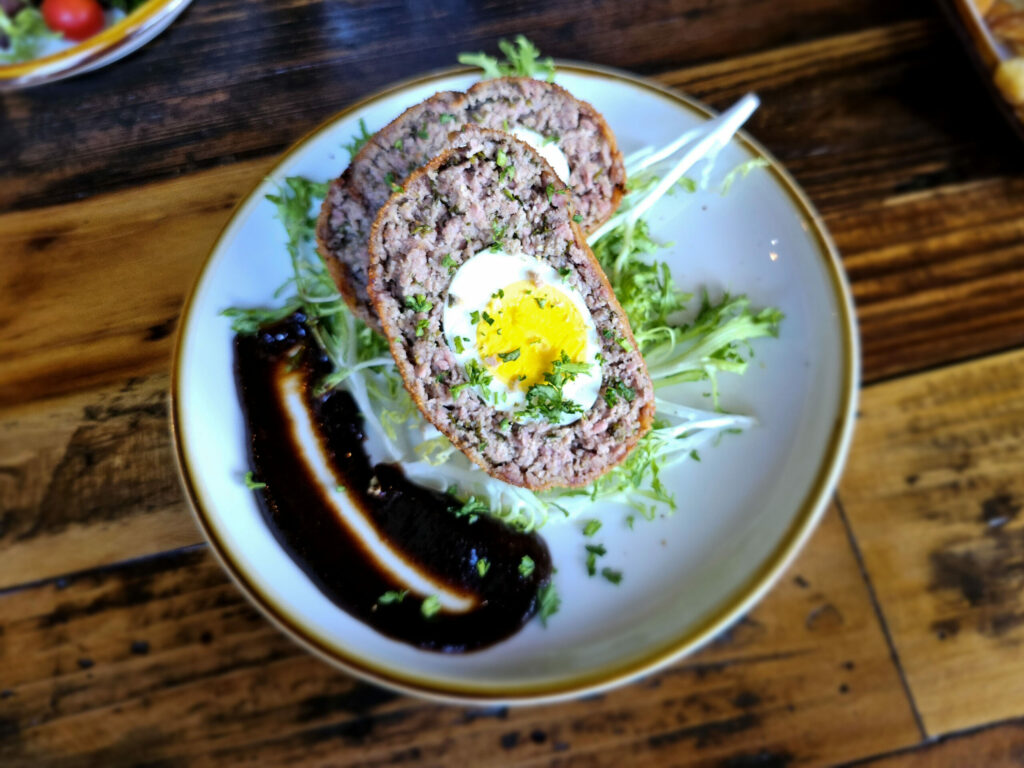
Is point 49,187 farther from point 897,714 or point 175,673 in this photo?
point 897,714

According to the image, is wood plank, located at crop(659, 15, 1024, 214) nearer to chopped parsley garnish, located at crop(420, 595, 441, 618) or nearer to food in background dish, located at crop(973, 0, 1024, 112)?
food in background dish, located at crop(973, 0, 1024, 112)

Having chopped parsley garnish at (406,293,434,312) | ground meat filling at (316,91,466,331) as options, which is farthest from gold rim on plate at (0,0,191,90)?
chopped parsley garnish at (406,293,434,312)

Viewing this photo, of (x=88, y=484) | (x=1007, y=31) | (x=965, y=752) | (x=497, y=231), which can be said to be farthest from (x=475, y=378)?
(x=1007, y=31)

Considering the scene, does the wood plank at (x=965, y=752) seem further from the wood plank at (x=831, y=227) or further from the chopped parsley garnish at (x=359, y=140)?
the chopped parsley garnish at (x=359, y=140)

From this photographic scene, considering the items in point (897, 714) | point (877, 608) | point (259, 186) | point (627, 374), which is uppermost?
point (259, 186)

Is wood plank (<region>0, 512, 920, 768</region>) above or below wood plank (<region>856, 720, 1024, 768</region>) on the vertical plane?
above

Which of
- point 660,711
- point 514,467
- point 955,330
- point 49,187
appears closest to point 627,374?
point 514,467
